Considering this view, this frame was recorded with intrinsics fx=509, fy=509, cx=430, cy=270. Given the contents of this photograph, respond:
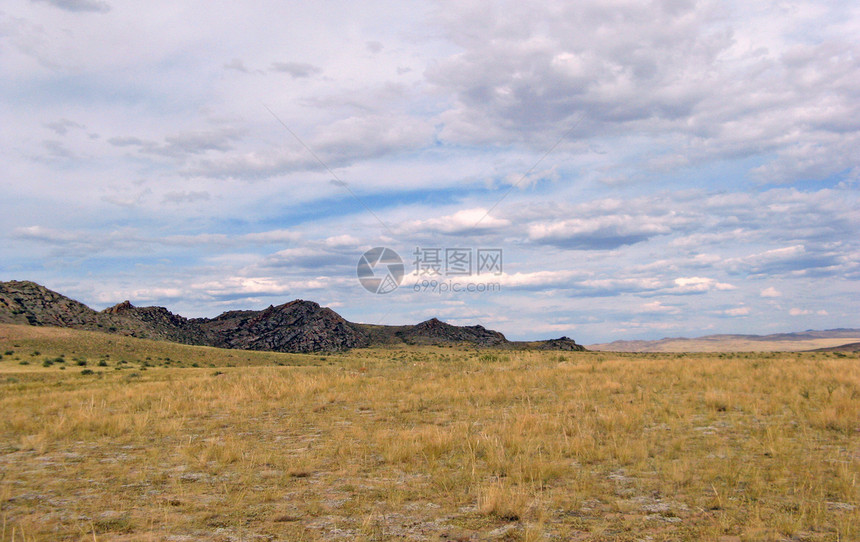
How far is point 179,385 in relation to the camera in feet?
63.1

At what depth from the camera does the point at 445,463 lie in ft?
27.7

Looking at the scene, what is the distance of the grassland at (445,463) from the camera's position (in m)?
5.75

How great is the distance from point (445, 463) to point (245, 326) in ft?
279

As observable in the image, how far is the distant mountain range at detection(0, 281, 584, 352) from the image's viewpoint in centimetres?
6419

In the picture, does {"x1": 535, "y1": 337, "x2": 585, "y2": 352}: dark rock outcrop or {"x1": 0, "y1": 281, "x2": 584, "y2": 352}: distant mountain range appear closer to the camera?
{"x1": 0, "y1": 281, "x2": 584, "y2": 352}: distant mountain range

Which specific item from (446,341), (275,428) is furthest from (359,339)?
(275,428)

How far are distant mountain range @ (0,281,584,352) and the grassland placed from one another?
5863 cm

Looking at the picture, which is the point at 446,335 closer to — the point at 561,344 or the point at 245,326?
the point at 561,344

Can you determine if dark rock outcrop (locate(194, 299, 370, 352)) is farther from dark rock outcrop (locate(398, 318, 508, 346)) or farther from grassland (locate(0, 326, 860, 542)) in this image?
grassland (locate(0, 326, 860, 542))

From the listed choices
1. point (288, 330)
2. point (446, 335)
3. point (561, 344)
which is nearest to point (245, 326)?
point (288, 330)

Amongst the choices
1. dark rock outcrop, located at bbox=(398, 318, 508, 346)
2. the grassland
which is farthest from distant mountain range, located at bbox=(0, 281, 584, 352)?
the grassland

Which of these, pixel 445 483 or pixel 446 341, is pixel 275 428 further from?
pixel 446 341

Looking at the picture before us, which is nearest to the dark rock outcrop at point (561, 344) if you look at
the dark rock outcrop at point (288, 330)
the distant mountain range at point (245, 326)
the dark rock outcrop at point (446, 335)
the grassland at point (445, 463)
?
the distant mountain range at point (245, 326)

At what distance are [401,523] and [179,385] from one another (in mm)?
16287
